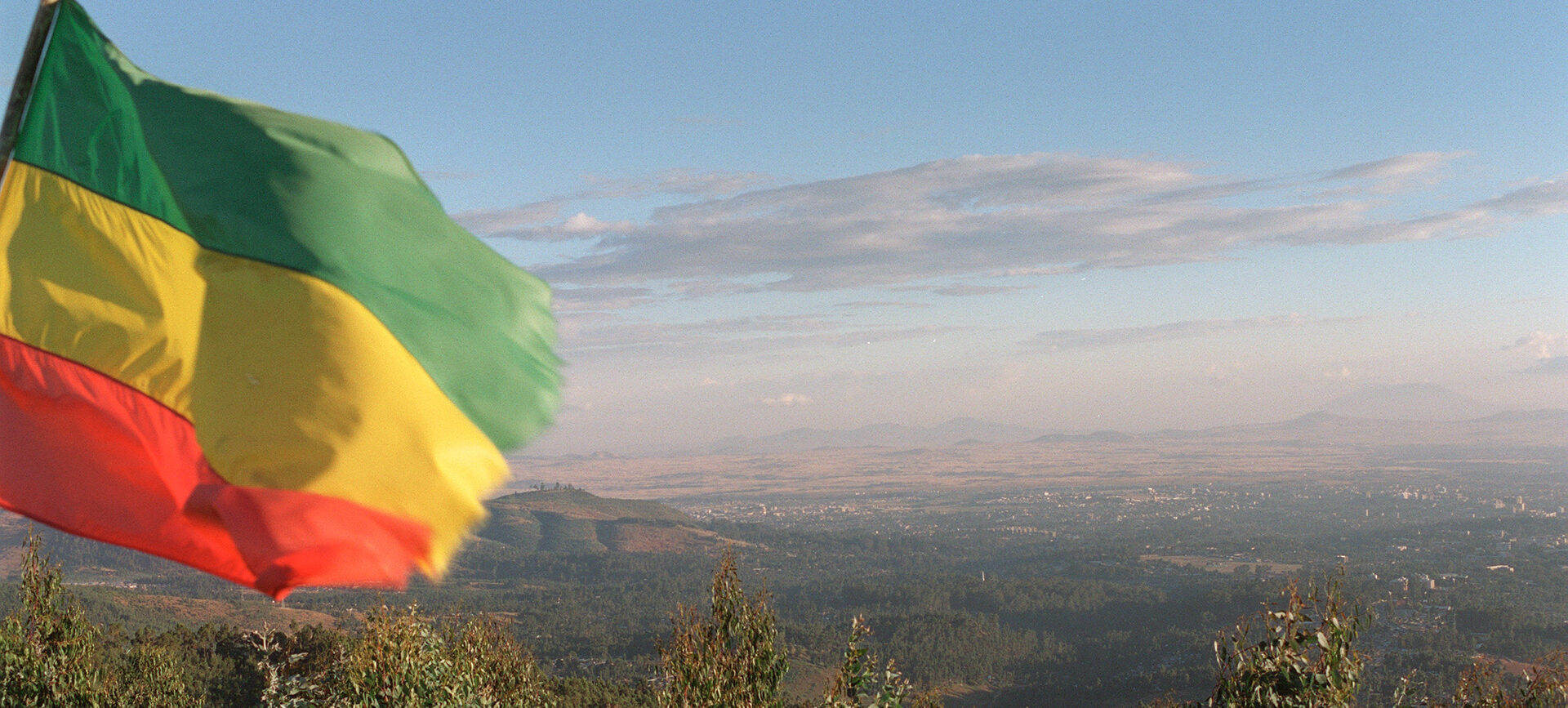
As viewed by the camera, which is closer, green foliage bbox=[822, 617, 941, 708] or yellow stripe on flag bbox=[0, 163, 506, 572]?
yellow stripe on flag bbox=[0, 163, 506, 572]

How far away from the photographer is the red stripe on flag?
270 inches

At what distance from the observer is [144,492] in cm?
771

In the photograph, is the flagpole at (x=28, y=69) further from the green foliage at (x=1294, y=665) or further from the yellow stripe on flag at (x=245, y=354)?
the green foliage at (x=1294, y=665)

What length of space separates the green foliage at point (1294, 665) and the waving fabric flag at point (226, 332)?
12.6 m

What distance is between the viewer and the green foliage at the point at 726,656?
66.3 ft

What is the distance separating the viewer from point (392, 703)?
24.0 metres

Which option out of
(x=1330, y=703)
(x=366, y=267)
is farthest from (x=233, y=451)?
(x=1330, y=703)

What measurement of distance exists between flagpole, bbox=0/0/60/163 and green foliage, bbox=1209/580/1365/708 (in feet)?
50.8

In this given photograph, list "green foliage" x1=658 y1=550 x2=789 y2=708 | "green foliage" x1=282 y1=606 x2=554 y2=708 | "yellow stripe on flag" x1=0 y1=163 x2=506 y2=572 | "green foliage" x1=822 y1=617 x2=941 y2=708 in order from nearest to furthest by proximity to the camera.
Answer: "yellow stripe on flag" x1=0 y1=163 x2=506 y2=572 < "green foliage" x1=822 y1=617 x2=941 y2=708 < "green foliage" x1=658 y1=550 x2=789 y2=708 < "green foliage" x1=282 y1=606 x2=554 y2=708

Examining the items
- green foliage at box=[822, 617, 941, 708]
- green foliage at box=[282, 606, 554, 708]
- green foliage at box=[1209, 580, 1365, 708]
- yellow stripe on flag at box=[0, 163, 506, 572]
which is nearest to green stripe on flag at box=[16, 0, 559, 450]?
yellow stripe on flag at box=[0, 163, 506, 572]

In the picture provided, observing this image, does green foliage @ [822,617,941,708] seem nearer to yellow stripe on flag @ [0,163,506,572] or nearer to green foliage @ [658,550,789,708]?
green foliage @ [658,550,789,708]

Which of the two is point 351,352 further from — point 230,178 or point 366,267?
point 230,178

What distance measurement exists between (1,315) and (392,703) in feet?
60.5

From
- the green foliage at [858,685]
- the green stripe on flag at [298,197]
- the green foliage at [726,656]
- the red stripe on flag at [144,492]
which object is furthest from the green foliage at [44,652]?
the green stripe on flag at [298,197]
